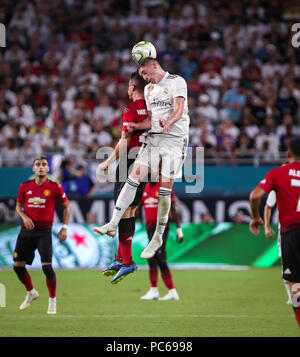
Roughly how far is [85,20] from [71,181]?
8.22 metres

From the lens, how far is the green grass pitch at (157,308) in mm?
12094

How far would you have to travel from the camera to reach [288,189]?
9.90 m

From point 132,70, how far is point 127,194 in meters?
14.5

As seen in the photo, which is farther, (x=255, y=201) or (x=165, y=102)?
(x=165, y=102)

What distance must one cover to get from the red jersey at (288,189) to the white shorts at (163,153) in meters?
1.27

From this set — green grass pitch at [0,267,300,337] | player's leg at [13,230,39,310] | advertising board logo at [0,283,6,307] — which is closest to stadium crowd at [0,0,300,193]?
green grass pitch at [0,267,300,337]

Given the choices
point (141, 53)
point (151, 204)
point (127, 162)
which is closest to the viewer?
point (141, 53)

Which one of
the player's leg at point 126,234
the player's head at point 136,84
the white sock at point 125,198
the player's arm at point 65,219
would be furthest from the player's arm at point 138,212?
the player's head at point 136,84

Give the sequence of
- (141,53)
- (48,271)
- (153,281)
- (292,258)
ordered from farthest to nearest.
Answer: (153,281) < (48,271) < (141,53) < (292,258)

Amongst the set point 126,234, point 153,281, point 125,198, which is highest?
point 125,198

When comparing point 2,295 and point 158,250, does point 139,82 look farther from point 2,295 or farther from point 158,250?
point 2,295

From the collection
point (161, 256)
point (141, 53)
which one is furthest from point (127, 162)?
point (161, 256)

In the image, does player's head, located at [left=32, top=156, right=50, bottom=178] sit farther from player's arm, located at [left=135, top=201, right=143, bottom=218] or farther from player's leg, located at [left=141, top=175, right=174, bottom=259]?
player's arm, located at [left=135, top=201, right=143, bottom=218]

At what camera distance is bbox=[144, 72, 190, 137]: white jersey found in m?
10.1
